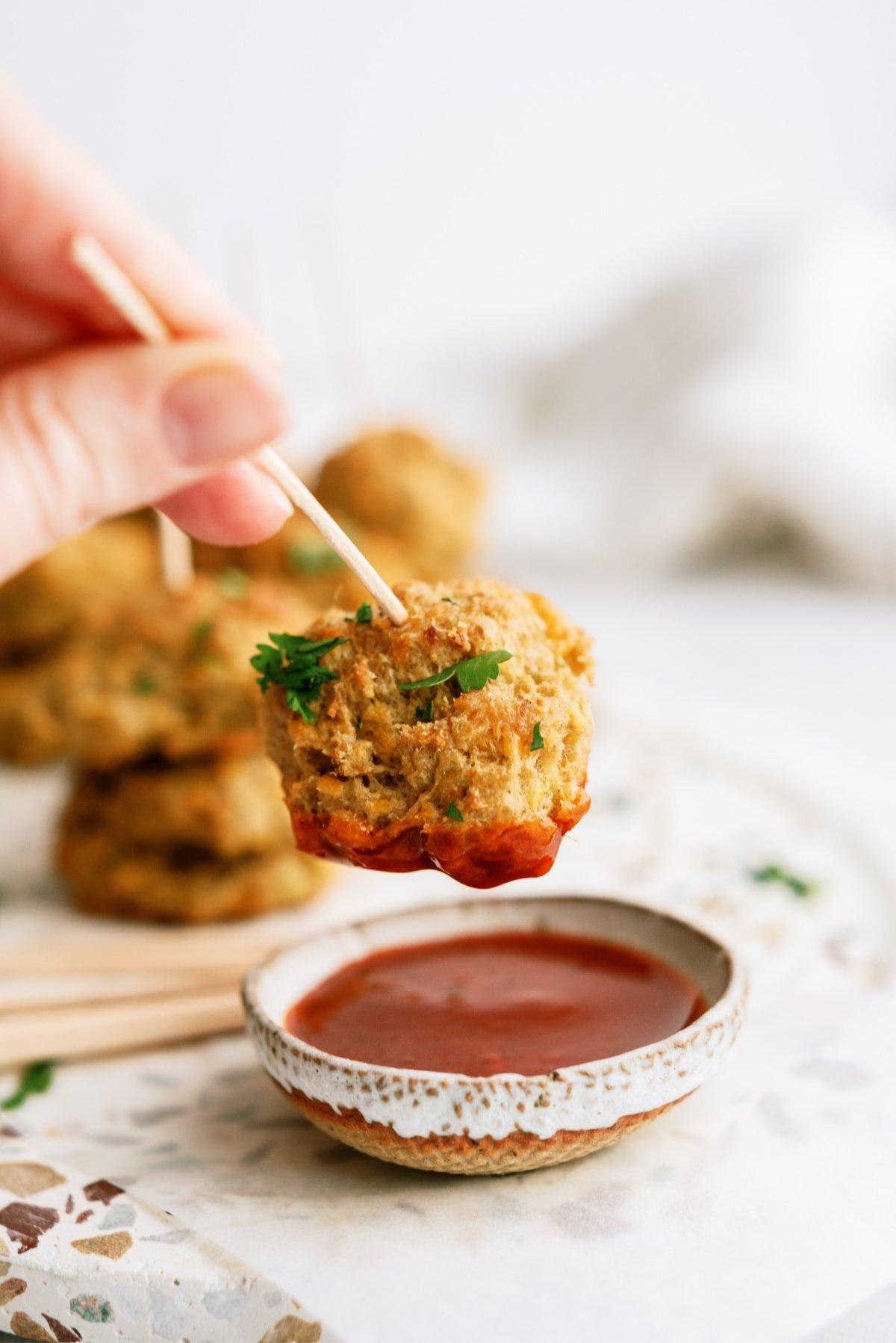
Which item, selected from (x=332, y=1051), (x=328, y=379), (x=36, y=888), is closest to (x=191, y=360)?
(x=332, y=1051)

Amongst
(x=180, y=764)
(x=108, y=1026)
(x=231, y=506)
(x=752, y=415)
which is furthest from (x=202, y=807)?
(x=752, y=415)

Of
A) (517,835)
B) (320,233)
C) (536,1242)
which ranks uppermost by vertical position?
(320,233)

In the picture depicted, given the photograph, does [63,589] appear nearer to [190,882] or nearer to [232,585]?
[232,585]

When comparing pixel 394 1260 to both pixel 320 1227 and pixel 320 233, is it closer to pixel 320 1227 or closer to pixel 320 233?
pixel 320 1227

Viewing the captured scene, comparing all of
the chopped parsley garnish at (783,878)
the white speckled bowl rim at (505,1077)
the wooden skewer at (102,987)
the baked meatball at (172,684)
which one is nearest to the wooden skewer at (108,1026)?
the wooden skewer at (102,987)

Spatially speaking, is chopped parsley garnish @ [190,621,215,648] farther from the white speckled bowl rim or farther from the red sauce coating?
the red sauce coating

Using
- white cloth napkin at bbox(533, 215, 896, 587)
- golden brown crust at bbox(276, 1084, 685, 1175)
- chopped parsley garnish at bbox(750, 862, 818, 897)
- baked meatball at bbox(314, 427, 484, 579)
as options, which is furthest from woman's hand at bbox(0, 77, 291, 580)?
white cloth napkin at bbox(533, 215, 896, 587)
